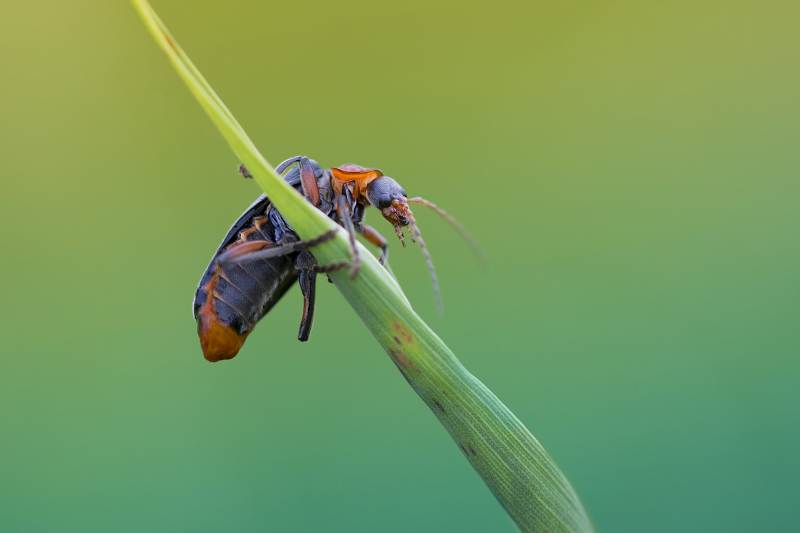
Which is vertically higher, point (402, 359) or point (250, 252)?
point (250, 252)

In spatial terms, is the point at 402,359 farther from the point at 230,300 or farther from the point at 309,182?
the point at 309,182

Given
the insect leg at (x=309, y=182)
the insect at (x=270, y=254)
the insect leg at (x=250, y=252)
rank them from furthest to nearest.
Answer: the insect leg at (x=309, y=182) < the insect at (x=270, y=254) < the insect leg at (x=250, y=252)

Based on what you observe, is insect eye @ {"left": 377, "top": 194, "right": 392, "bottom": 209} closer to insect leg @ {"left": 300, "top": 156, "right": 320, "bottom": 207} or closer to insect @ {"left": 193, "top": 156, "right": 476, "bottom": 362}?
insect @ {"left": 193, "top": 156, "right": 476, "bottom": 362}

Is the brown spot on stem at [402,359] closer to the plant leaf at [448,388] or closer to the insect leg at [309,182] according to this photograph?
Answer: the plant leaf at [448,388]

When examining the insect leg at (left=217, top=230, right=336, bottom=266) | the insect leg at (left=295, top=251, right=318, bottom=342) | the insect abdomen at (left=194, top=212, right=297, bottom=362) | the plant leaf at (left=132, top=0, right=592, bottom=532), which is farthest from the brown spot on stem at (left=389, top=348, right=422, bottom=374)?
the insect abdomen at (left=194, top=212, right=297, bottom=362)

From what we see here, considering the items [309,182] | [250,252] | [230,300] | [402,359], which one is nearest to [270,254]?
[250,252]

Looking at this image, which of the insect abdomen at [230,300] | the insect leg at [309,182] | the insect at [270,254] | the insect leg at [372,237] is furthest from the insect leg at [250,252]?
the insect leg at [372,237]
